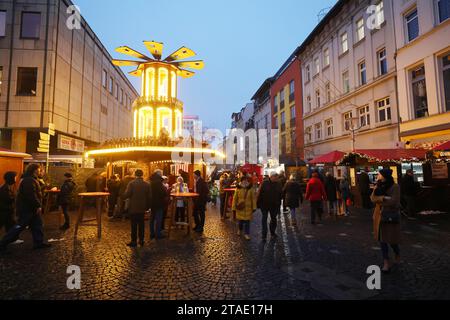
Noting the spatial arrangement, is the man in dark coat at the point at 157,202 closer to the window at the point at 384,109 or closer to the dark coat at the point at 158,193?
the dark coat at the point at 158,193

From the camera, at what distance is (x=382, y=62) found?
17984mm

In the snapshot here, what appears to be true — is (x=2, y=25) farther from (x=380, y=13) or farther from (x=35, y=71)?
(x=380, y=13)

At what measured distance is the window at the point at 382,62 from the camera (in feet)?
58.0

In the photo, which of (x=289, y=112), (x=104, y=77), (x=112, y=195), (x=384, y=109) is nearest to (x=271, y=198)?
(x=112, y=195)

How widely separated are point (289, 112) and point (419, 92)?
19797mm

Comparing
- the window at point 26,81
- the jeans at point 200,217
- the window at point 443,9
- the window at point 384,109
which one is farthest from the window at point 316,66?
the window at point 26,81

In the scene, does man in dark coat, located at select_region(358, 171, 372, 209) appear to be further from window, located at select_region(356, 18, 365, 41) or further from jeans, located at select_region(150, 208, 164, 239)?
window, located at select_region(356, 18, 365, 41)

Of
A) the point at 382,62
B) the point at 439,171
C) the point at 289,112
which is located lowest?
the point at 439,171

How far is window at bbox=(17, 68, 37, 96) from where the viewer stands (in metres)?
19.3

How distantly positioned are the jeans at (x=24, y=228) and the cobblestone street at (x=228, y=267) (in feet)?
1.03

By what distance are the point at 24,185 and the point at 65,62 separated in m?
19.4

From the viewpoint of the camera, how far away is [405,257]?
554 cm
